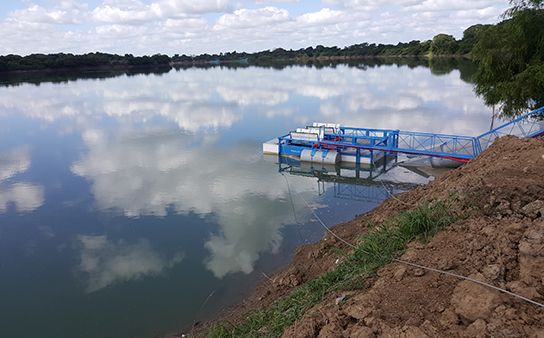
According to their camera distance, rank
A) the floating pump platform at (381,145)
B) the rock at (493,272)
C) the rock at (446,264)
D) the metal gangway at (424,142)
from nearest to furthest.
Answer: the rock at (493,272)
the rock at (446,264)
the metal gangway at (424,142)
the floating pump platform at (381,145)

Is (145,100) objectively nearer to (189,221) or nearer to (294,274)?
(189,221)

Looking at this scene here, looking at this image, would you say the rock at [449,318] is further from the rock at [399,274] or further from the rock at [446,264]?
the rock at [399,274]

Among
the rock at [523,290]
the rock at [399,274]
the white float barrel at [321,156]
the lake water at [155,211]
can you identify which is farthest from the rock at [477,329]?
the white float barrel at [321,156]

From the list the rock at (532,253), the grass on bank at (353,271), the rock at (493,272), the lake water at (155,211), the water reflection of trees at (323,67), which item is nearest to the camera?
the rock at (532,253)

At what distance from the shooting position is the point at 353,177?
65.8ft

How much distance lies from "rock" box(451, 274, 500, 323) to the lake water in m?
6.43

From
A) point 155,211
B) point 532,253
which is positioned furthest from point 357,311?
point 155,211

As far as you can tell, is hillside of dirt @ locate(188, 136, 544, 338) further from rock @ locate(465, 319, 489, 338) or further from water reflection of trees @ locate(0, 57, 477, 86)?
water reflection of trees @ locate(0, 57, 477, 86)

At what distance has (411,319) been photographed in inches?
165

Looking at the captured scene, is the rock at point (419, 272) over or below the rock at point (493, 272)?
below

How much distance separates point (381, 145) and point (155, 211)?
1349 cm

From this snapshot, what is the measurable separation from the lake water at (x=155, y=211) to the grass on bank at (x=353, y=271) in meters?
3.00

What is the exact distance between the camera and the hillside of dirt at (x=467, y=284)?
393 centimetres

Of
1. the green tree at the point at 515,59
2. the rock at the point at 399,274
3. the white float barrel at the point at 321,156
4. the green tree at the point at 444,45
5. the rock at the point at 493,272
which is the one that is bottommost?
the white float barrel at the point at 321,156
